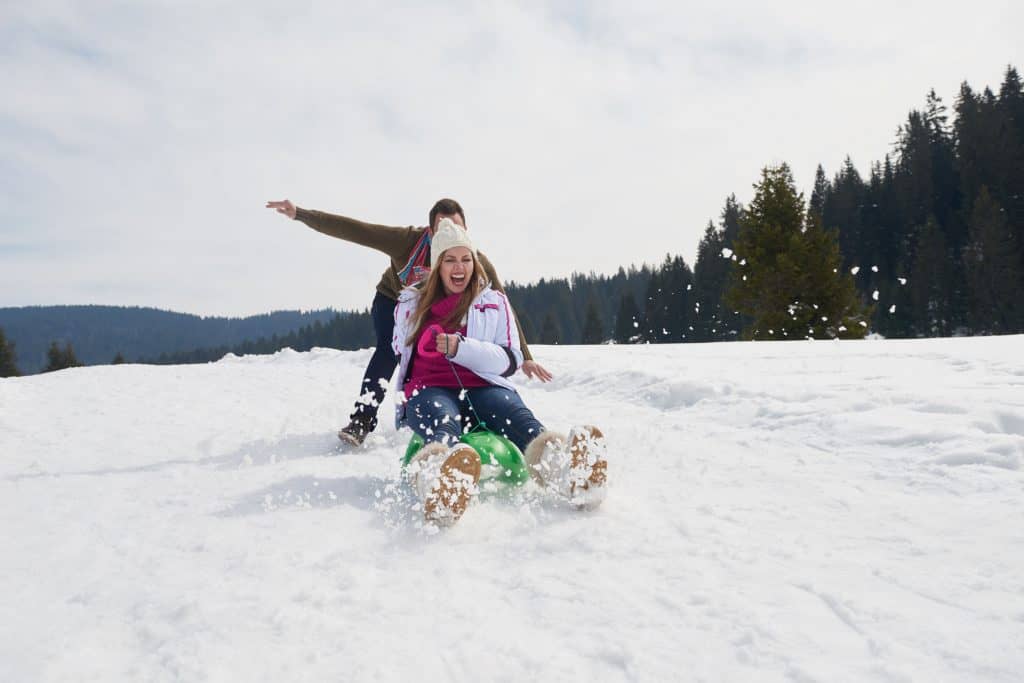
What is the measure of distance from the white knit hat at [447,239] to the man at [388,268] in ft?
1.15

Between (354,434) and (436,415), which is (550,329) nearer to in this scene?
(354,434)

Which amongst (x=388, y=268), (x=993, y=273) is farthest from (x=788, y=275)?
(x=993, y=273)

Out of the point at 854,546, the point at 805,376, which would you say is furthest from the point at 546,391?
the point at 854,546

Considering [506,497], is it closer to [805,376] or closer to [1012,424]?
[1012,424]

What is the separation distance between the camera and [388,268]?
16.5ft

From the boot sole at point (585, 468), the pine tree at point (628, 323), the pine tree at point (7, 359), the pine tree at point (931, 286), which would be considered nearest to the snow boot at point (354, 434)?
the boot sole at point (585, 468)

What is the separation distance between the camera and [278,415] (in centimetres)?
630

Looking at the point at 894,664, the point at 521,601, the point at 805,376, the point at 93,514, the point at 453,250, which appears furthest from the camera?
the point at 805,376

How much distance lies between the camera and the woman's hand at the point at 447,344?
11.5 feet

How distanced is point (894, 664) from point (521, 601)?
1.16 m

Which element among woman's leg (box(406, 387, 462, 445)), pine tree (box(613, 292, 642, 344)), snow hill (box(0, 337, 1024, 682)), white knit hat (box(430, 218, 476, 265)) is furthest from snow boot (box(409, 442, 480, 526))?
pine tree (box(613, 292, 642, 344))

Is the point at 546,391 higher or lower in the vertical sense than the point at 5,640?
higher

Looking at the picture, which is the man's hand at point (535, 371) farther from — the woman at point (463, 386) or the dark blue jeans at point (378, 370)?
the dark blue jeans at point (378, 370)

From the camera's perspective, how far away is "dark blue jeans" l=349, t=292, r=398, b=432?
16.4ft
